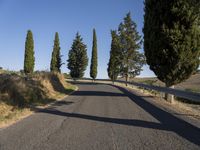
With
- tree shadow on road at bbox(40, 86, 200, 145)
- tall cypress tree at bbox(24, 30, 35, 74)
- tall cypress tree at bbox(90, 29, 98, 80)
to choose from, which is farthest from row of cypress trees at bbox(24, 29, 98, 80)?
tree shadow on road at bbox(40, 86, 200, 145)

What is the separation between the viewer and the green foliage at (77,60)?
80.4 meters

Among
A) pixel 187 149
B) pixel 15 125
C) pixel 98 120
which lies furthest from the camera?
pixel 98 120

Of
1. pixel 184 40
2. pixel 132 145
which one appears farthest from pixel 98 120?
pixel 184 40

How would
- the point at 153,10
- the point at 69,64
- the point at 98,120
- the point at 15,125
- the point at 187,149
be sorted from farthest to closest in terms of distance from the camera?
the point at 69,64
the point at 153,10
the point at 98,120
the point at 15,125
the point at 187,149

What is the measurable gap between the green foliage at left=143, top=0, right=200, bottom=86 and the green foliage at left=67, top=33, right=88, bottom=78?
190 ft

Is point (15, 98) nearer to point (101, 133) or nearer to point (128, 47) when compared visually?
point (101, 133)

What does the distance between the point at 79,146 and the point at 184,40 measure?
15564 millimetres

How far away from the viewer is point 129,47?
58.0m

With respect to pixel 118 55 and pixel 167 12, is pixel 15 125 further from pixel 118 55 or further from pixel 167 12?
pixel 118 55

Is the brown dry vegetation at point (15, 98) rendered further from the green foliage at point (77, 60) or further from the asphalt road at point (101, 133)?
the green foliage at point (77, 60)

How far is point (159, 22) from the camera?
22.3 m

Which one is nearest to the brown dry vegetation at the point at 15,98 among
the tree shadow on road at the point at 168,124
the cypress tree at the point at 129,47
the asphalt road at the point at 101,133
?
the asphalt road at the point at 101,133

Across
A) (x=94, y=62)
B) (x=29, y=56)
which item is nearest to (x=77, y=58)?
(x=94, y=62)

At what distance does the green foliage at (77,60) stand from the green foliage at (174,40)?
58.1 metres
